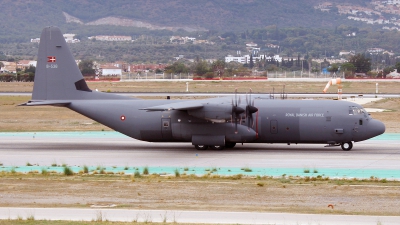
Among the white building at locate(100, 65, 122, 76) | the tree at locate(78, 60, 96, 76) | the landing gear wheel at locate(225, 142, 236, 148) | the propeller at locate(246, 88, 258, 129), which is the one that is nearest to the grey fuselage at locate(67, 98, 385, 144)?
the propeller at locate(246, 88, 258, 129)

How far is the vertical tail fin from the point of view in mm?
35438

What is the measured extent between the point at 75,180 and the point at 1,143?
47.3 feet

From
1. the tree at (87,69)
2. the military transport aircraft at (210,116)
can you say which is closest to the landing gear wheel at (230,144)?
the military transport aircraft at (210,116)

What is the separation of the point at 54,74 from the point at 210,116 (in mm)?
9573

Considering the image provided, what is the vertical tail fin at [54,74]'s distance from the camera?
35.4 metres

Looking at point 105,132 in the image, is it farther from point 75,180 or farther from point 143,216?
point 143,216

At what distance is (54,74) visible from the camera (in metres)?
35.6

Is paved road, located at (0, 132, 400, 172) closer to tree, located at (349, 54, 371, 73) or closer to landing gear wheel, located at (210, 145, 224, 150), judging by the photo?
landing gear wheel, located at (210, 145, 224, 150)

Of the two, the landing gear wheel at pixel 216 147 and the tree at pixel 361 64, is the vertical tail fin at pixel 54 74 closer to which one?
the landing gear wheel at pixel 216 147

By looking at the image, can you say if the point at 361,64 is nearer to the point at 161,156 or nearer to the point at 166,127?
the point at 166,127

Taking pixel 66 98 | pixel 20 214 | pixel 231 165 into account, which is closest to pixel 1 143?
pixel 66 98

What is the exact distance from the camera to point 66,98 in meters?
Result: 35.5

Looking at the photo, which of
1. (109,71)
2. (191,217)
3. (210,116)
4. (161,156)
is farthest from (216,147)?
(109,71)

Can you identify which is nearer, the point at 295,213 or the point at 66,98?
the point at 295,213
